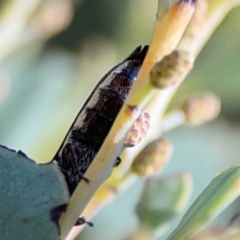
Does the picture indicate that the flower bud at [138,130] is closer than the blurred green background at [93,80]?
Yes

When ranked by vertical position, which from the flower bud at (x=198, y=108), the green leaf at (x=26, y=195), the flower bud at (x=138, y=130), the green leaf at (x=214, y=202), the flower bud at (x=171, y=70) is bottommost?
the green leaf at (x=26, y=195)

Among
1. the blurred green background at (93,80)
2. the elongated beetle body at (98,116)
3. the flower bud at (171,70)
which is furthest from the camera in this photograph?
the blurred green background at (93,80)

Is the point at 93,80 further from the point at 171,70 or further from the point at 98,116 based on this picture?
the point at 171,70

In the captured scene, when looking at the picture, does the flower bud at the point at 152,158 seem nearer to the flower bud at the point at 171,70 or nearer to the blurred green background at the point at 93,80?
the flower bud at the point at 171,70

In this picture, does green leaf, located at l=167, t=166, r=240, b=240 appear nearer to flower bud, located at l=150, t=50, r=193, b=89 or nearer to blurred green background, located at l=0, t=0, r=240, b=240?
flower bud, located at l=150, t=50, r=193, b=89

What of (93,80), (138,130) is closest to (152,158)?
(138,130)

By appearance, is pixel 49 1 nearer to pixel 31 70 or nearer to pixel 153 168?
pixel 31 70

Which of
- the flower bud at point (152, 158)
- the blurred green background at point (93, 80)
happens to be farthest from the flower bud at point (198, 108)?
the blurred green background at point (93, 80)

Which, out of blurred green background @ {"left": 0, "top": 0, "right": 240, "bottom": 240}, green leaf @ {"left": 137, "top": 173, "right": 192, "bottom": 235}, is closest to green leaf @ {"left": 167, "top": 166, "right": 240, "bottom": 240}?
green leaf @ {"left": 137, "top": 173, "right": 192, "bottom": 235}
